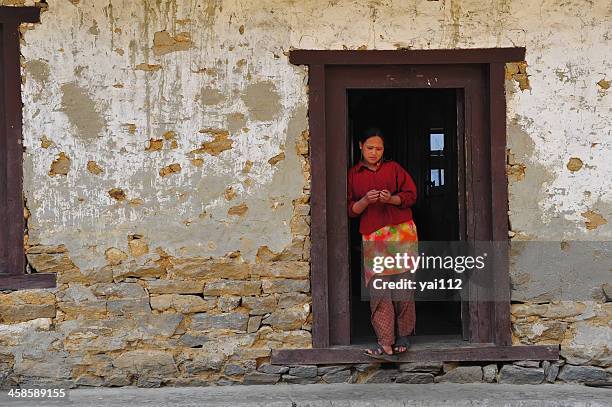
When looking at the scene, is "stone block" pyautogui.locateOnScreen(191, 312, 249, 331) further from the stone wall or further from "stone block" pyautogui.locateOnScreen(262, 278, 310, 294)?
"stone block" pyautogui.locateOnScreen(262, 278, 310, 294)

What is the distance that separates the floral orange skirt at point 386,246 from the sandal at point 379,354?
45cm

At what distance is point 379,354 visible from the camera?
17.2 feet

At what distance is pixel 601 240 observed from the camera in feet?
17.5

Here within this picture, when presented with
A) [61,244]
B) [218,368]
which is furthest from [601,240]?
[61,244]

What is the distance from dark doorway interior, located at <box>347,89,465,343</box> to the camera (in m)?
6.96

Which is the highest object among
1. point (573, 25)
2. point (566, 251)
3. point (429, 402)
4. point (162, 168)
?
point (573, 25)

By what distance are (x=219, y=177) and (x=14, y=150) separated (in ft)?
4.40

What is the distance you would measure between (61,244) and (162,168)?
82 cm

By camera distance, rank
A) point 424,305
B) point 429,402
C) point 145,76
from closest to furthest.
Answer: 1. point 429,402
2. point 145,76
3. point 424,305

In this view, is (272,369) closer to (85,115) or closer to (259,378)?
(259,378)

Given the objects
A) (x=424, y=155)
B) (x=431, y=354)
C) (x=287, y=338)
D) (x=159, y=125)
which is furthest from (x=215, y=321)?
(x=424, y=155)

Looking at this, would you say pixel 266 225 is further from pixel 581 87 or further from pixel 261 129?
pixel 581 87

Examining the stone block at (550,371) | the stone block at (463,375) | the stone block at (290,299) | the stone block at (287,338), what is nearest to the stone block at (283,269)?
the stone block at (290,299)

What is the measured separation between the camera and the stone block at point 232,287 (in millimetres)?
5254
